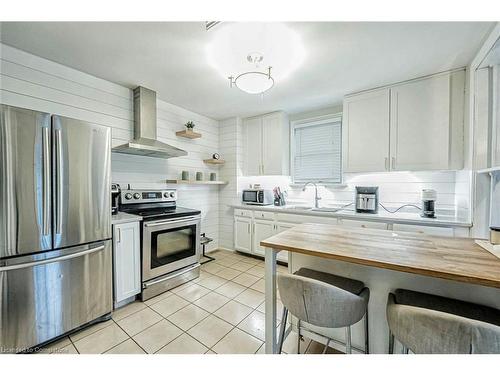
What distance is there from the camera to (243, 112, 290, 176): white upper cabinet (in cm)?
355

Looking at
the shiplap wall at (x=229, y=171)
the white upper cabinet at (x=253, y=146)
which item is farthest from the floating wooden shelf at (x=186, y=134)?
the white upper cabinet at (x=253, y=146)

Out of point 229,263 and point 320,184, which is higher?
point 320,184

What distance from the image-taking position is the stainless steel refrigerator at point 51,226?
142 cm

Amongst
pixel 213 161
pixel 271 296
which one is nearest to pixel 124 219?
pixel 271 296

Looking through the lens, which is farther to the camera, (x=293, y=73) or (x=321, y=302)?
(x=293, y=73)

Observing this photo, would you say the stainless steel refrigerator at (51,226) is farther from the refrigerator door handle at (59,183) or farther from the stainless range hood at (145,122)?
the stainless range hood at (145,122)

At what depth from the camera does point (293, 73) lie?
2268 mm

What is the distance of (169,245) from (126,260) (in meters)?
0.51

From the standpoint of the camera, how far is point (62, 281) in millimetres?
1645

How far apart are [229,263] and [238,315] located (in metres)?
1.37

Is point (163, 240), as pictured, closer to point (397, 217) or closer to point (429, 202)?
point (397, 217)
